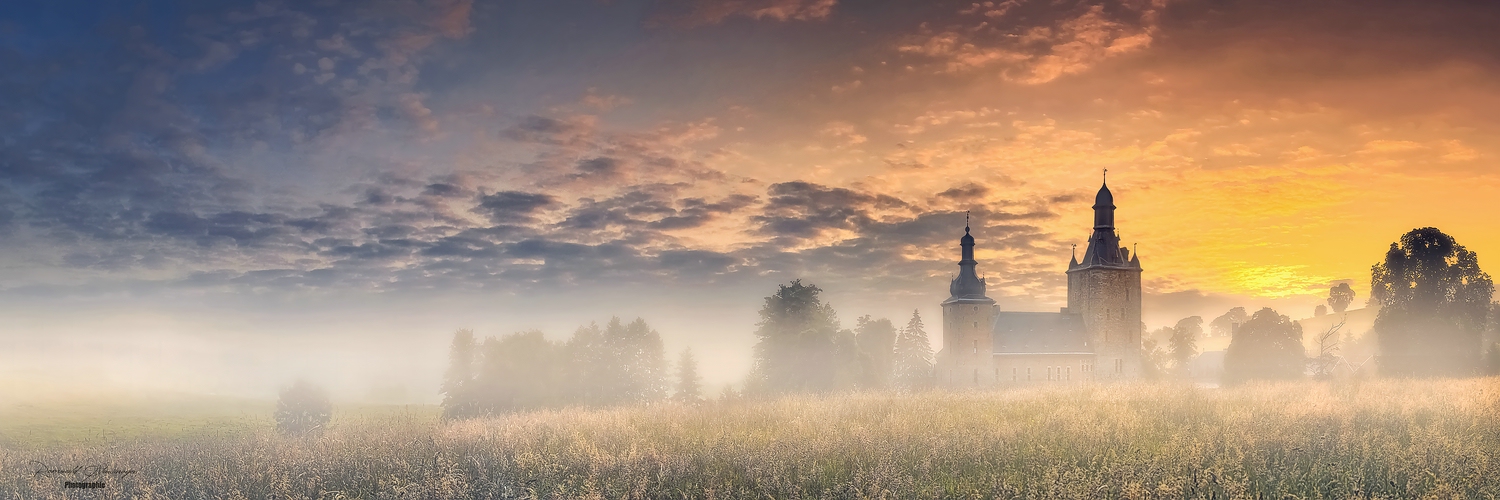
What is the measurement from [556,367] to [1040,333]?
41.6 m

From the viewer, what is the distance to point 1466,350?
49281mm

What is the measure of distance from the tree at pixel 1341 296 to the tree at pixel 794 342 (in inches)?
1371

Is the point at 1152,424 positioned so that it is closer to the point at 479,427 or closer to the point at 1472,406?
the point at 1472,406

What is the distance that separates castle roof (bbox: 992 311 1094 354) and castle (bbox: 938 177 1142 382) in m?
0.09

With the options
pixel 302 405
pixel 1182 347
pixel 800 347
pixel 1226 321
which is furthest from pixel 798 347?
pixel 1226 321

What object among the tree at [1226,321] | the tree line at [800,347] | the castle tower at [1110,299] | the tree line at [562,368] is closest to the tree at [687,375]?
the tree line at [562,368]

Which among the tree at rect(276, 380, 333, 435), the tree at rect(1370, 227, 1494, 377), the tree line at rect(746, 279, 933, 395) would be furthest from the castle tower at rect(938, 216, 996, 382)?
the tree at rect(276, 380, 333, 435)

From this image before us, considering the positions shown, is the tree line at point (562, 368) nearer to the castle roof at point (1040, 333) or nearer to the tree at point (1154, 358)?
the castle roof at point (1040, 333)

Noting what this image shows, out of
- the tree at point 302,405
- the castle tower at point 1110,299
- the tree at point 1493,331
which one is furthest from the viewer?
the castle tower at point 1110,299

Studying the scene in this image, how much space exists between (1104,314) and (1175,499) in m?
71.8

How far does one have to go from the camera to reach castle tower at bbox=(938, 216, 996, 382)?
72.6m

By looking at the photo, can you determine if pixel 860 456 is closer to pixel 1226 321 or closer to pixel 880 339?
pixel 880 339

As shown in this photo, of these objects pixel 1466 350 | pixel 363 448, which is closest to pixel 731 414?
pixel 363 448

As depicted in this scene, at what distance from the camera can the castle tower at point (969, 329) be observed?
72562mm
